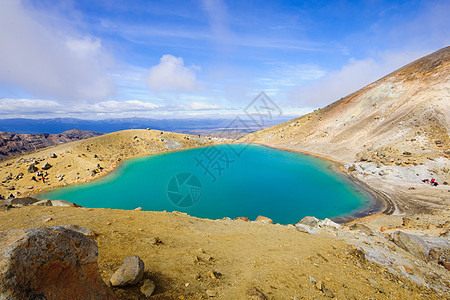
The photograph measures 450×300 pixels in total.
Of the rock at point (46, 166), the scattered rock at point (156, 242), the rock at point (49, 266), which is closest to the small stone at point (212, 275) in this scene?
the scattered rock at point (156, 242)

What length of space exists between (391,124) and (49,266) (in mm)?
57192

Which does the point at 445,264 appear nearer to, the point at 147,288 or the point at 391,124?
the point at 147,288

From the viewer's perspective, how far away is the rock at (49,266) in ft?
7.65

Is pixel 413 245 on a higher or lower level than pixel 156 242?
lower

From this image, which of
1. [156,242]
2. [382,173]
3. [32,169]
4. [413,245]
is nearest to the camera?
[156,242]

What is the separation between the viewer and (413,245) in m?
10.7

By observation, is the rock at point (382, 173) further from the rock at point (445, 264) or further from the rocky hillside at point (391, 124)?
the rock at point (445, 264)

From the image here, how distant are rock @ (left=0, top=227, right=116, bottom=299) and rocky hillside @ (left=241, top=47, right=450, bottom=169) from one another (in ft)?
125

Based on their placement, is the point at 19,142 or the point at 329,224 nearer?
the point at 329,224

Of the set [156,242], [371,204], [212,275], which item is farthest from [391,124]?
[156,242]

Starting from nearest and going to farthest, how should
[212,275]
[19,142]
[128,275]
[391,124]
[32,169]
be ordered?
[128,275] < [212,275] < [32,169] < [391,124] < [19,142]

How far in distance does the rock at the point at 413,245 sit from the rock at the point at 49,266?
47.5 feet

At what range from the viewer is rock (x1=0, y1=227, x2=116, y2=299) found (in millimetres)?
2332

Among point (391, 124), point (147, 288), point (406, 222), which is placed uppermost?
point (391, 124)
